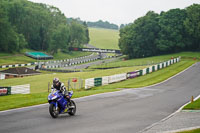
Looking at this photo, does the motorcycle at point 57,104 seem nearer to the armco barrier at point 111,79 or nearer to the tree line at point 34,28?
the armco barrier at point 111,79

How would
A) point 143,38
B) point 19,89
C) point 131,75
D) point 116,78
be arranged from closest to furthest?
point 19,89 < point 116,78 < point 131,75 < point 143,38

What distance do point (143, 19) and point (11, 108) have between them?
9292 cm

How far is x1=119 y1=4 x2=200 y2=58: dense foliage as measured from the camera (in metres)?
98.9

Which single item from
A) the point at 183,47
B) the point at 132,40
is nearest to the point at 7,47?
the point at 132,40

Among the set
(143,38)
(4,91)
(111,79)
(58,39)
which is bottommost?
(4,91)

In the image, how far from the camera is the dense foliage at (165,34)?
9888cm

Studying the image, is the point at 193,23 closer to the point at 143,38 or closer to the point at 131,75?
the point at 143,38

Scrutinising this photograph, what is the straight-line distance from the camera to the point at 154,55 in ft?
341

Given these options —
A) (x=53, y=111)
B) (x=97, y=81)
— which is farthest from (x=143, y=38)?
(x=53, y=111)

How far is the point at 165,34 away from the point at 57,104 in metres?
90.0

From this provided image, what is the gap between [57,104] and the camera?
47.1 ft

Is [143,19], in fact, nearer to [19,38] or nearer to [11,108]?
[19,38]

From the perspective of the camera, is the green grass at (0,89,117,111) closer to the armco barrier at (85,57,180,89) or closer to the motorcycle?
the motorcycle

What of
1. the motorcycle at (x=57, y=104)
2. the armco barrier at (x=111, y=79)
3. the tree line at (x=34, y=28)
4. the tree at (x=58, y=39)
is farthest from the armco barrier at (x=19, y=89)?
the tree at (x=58, y=39)
